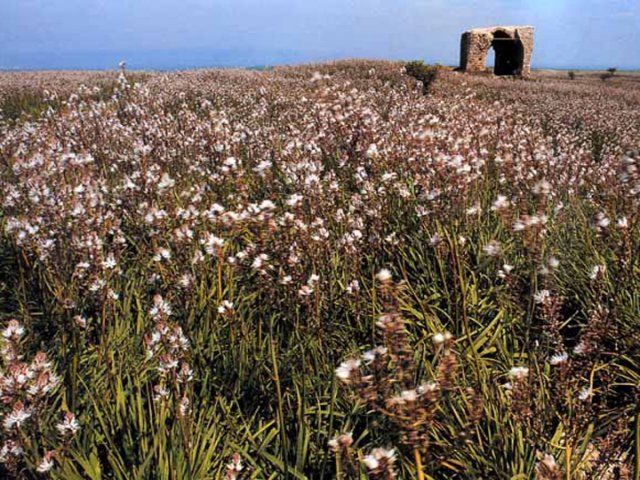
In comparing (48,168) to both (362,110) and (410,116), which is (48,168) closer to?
(362,110)

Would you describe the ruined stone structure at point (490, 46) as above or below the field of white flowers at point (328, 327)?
above

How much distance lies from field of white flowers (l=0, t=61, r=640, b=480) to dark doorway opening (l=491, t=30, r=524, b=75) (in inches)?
1305

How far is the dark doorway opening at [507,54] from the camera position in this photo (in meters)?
35.0

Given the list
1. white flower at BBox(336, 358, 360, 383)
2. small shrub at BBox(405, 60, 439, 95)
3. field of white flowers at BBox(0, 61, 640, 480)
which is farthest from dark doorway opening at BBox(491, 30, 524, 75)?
white flower at BBox(336, 358, 360, 383)

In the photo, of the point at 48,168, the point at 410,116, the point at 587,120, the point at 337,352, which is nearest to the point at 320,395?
the point at 337,352

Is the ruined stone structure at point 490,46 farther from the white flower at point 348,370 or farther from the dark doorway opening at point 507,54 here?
the white flower at point 348,370

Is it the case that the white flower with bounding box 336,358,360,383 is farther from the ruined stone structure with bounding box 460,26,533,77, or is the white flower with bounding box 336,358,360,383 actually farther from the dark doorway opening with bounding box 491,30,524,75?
the dark doorway opening with bounding box 491,30,524,75

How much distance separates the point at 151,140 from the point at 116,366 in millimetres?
3812

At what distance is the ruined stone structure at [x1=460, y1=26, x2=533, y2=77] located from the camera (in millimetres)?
33906

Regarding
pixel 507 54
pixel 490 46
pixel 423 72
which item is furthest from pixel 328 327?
pixel 507 54

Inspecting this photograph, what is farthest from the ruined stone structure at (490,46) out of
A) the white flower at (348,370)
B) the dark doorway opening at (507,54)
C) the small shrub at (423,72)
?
the white flower at (348,370)

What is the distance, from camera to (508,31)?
34906 millimetres

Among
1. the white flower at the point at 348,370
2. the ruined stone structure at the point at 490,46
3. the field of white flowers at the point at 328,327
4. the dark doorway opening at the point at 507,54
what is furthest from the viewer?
the dark doorway opening at the point at 507,54

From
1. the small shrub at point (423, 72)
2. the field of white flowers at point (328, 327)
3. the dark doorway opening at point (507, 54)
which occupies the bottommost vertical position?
the field of white flowers at point (328, 327)
